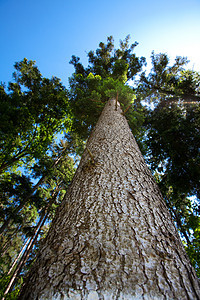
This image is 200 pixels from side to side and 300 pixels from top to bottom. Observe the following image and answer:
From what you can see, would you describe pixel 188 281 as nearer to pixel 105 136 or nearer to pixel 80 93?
pixel 105 136

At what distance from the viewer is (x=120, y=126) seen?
10.7ft

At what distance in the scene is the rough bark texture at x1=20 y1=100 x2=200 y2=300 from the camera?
744 millimetres

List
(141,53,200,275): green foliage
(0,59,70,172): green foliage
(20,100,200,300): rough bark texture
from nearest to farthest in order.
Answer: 1. (20,100,200,300): rough bark texture
2. (141,53,200,275): green foliage
3. (0,59,70,172): green foliage

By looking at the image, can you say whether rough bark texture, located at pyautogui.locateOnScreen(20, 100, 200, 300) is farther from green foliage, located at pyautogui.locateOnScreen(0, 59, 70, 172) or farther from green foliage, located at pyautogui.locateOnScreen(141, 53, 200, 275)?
green foliage, located at pyautogui.locateOnScreen(0, 59, 70, 172)

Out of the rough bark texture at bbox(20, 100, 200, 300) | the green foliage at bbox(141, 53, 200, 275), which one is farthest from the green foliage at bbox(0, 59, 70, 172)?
the rough bark texture at bbox(20, 100, 200, 300)

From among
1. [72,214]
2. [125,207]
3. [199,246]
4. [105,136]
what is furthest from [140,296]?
[199,246]

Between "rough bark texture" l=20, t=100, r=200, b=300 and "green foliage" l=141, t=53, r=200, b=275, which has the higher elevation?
"green foliage" l=141, t=53, r=200, b=275

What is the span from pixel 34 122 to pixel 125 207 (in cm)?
973

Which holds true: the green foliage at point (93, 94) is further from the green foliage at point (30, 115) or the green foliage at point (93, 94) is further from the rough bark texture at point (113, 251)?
the rough bark texture at point (113, 251)

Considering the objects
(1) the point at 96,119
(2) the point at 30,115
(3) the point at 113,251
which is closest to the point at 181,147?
(1) the point at 96,119

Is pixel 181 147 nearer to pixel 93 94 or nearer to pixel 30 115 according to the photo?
pixel 93 94

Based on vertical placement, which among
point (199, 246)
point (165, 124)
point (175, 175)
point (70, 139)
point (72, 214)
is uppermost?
point (70, 139)

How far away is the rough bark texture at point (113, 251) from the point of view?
0.74 meters

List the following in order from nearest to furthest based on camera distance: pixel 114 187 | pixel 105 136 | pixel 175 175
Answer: pixel 114 187 < pixel 105 136 < pixel 175 175
